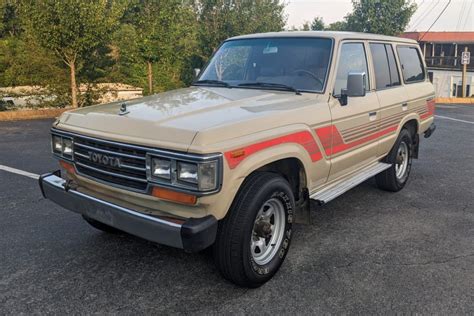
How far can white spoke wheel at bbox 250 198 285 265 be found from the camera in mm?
3355

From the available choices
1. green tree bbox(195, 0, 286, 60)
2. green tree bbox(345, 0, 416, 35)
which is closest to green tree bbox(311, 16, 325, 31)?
green tree bbox(345, 0, 416, 35)

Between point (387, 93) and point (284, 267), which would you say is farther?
point (387, 93)

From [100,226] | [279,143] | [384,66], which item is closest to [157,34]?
[384,66]

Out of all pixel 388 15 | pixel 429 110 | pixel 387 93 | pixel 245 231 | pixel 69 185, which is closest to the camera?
pixel 245 231

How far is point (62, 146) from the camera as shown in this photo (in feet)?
11.9

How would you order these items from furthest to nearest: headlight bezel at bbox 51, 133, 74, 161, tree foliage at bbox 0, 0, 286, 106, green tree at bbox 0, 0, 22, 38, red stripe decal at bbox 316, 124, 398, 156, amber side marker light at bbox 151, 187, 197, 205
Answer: green tree at bbox 0, 0, 22, 38, tree foliage at bbox 0, 0, 286, 106, red stripe decal at bbox 316, 124, 398, 156, headlight bezel at bbox 51, 133, 74, 161, amber side marker light at bbox 151, 187, 197, 205

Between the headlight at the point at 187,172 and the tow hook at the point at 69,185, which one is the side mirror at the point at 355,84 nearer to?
the headlight at the point at 187,172

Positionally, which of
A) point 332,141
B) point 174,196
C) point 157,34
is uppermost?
point 157,34

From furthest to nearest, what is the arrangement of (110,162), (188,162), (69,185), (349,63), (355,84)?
(349,63)
(355,84)
(69,185)
(110,162)
(188,162)

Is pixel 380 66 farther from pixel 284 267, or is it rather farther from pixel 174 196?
pixel 174 196

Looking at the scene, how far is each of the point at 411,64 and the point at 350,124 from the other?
2.43 metres

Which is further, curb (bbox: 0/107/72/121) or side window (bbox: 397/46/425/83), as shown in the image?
curb (bbox: 0/107/72/121)

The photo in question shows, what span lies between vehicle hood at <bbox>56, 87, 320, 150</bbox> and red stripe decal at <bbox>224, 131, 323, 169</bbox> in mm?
152

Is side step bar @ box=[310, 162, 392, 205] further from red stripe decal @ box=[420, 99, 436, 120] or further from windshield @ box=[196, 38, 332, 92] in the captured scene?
red stripe decal @ box=[420, 99, 436, 120]
